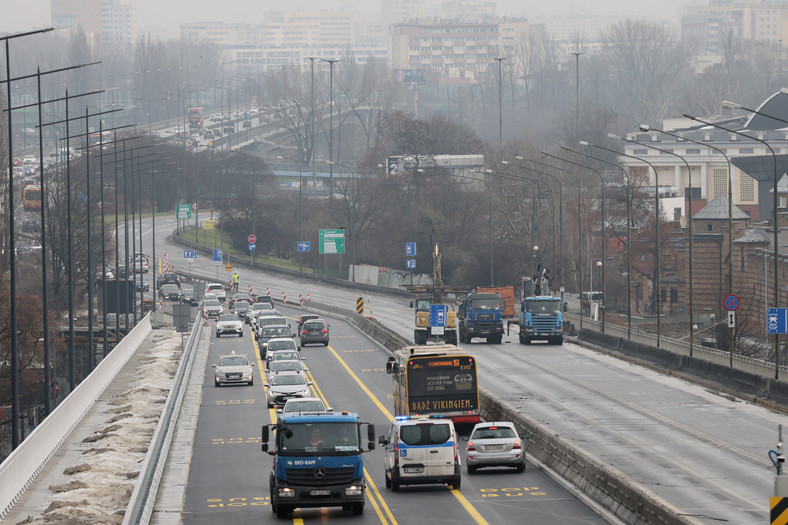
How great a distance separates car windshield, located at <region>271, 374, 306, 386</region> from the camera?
48.0 m

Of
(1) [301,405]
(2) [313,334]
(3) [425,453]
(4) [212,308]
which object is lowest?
(2) [313,334]

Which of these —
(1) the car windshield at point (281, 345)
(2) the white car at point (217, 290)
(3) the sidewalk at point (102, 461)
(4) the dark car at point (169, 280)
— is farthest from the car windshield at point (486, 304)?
(4) the dark car at point (169, 280)

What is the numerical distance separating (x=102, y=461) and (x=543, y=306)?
37316 millimetres

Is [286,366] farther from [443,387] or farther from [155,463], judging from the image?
[155,463]

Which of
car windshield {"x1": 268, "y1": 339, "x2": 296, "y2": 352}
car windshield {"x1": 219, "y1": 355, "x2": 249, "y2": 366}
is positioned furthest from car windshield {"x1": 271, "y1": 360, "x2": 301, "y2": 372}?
car windshield {"x1": 268, "y1": 339, "x2": 296, "y2": 352}

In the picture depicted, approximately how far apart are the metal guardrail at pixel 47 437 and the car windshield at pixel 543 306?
66.6 feet

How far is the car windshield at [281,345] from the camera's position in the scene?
61.2m

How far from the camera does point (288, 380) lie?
158 ft

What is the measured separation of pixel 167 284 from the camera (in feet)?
381

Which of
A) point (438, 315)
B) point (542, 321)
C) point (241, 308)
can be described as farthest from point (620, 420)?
point (241, 308)

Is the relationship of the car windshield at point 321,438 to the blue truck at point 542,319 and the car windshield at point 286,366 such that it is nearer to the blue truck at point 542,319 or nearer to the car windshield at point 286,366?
the car windshield at point 286,366

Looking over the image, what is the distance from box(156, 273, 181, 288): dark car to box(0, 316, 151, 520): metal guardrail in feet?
178

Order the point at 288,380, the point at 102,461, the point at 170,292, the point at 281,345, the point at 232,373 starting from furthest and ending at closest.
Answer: the point at 170,292 → the point at 281,345 → the point at 232,373 → the point at 288,380 → the point at 102,461

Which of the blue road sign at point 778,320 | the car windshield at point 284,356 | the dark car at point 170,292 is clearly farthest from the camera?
the dark car at point 170,292
